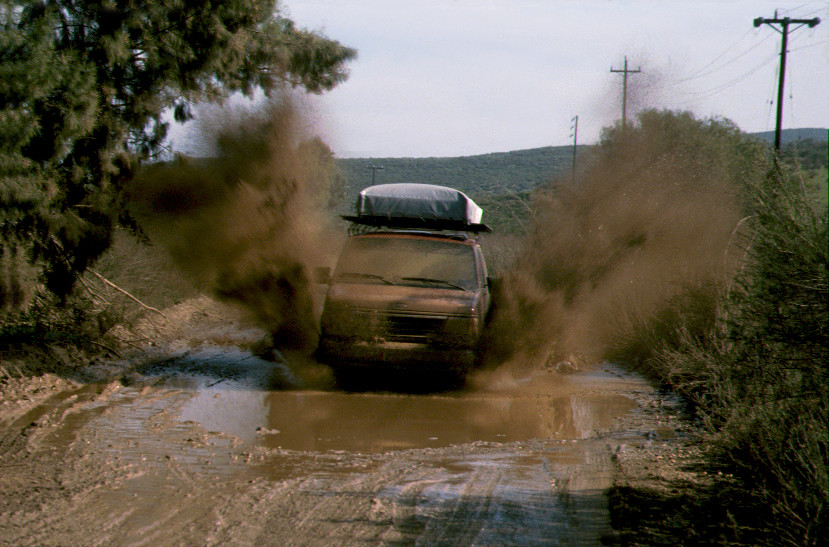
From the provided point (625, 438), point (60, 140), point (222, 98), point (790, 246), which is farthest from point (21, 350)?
point (790, 246)

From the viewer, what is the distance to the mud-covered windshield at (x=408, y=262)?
40.6 ft

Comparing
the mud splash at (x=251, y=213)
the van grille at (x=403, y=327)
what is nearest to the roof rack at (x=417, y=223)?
the mud splash at (x=251, y=213)

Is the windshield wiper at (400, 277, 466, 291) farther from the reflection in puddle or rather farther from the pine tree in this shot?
the pine tree

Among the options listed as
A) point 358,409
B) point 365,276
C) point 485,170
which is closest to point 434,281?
point 365,276

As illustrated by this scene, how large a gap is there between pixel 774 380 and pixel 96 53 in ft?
29.3

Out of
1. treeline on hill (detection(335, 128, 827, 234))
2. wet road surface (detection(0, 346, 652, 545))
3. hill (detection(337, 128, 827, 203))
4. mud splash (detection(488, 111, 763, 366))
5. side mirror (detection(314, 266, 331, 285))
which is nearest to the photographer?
wet road surface (detection(0, 346, 652, 545))

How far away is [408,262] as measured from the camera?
1263 cm

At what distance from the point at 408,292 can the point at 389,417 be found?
2189mm

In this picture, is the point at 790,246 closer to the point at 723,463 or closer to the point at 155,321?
the point at 723,463

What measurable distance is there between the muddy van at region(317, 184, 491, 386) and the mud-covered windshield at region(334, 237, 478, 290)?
1 cm

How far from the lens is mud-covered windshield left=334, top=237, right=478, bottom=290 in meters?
12.4

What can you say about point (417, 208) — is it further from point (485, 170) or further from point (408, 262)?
point (485, 170)

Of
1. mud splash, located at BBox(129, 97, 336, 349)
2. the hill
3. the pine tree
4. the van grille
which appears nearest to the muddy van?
the van grille

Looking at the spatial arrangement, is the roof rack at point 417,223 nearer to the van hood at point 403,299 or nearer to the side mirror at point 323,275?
the side mirror at point 323,275
